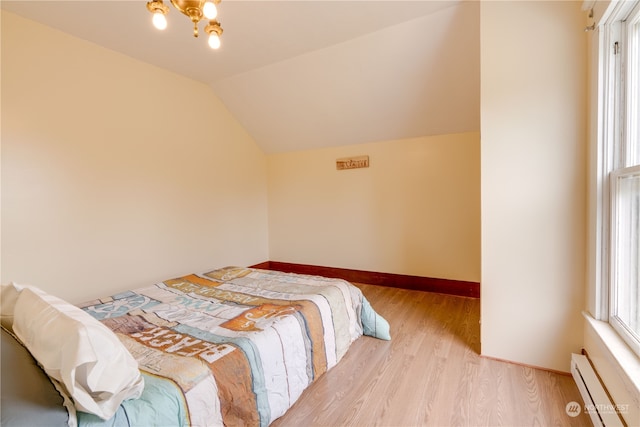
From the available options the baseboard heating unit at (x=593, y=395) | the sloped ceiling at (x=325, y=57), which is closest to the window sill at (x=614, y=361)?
the baseboard heating unit at (x=593, y=395)

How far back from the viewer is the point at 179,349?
54.6 inches

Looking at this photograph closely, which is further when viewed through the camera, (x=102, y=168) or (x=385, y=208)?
(x=385, y=208)

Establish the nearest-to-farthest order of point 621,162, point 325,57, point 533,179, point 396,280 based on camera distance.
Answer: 1. point 621,162
2. point 533,179
3. point 325,57
4. point 396,280

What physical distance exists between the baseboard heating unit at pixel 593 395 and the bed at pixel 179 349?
3.99 ft

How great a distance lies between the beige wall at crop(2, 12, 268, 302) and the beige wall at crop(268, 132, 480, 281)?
109 centimetres

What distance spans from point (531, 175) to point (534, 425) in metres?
1.42

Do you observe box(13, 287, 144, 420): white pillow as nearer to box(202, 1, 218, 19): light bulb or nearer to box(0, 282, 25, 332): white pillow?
box(0, 282, 25, 332): white pillow

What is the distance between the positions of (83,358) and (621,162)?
2.50 meters

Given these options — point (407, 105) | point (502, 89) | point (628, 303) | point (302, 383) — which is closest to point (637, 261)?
point (628, 303)

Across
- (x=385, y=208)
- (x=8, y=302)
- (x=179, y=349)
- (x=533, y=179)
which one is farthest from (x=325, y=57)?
(x=8, y=302)

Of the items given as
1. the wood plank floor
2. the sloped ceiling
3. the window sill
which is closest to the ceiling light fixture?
the sloped ceiling

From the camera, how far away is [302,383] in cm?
167

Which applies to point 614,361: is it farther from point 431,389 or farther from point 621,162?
point 621,162

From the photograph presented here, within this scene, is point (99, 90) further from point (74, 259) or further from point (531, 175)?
point (531, 175)
